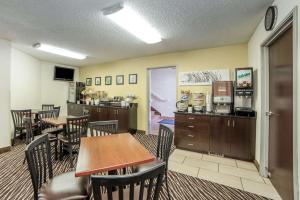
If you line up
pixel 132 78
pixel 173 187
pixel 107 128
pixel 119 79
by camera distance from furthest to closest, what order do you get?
1. pixel 119 79
2. pixel 132 78
3. pixel 107 128
4. pixel 173 187

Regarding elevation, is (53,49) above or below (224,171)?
above

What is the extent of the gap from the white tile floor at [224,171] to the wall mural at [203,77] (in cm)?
181

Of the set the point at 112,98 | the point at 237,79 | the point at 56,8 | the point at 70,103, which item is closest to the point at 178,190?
the point at 237,79

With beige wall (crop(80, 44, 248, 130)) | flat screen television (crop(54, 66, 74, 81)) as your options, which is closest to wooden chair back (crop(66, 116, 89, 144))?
beige wall (crop(80, 44, 248, 130))

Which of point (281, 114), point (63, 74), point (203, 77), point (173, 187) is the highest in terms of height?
point (63, 74)

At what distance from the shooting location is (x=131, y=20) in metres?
2.49

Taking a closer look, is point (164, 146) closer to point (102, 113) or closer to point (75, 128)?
point (75, 128)

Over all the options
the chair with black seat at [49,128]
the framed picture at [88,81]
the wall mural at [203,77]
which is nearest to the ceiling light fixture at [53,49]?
the chair with black seat at [49,128]

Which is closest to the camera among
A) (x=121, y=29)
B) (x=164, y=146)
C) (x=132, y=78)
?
(x=164, y=146)

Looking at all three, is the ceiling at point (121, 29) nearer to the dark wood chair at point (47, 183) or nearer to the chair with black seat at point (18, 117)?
the chair with black seat at point (18, 117)

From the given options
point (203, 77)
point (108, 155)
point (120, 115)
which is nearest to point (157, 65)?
point (203, 77)

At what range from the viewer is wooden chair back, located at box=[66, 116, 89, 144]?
2.82 meters

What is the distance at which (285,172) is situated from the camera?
1926 millimetres

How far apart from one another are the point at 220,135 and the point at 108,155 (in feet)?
8.43
